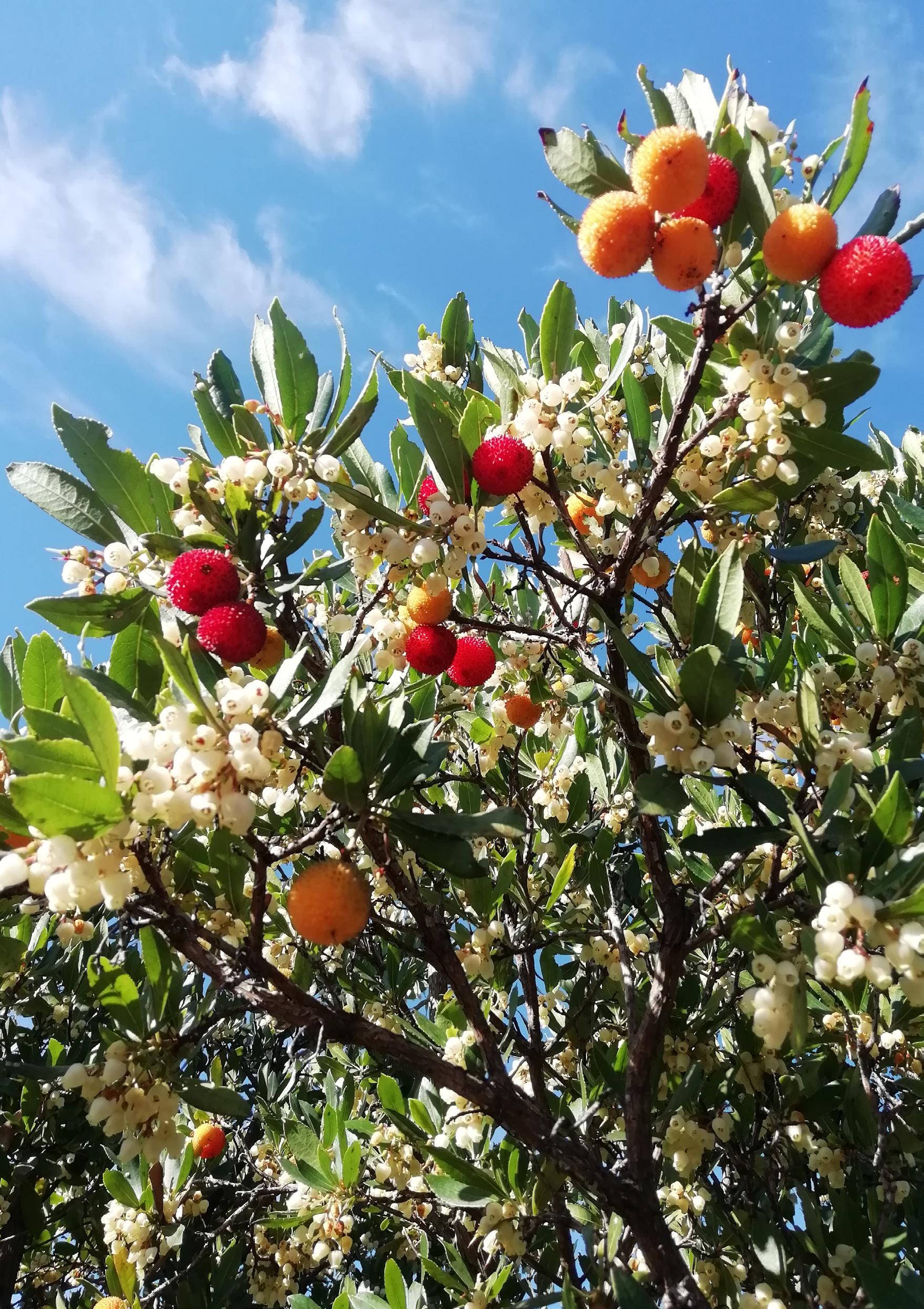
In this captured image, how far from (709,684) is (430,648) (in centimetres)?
62

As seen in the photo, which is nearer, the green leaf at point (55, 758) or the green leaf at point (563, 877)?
the green leaf at point (55, 758)

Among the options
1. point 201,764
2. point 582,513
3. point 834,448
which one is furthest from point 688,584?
point 201,764

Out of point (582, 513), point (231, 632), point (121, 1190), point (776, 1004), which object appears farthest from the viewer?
point (121, 1190)

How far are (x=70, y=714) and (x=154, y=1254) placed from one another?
97.7 inches

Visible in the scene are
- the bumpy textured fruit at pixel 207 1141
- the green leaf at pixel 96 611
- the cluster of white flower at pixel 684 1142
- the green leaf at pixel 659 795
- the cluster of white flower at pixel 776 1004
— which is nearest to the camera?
the cluster of white flower at pixel 776 1004

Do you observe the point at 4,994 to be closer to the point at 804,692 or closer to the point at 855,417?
the point at 804,692

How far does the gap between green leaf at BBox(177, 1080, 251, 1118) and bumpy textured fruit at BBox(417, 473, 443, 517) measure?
125 cm

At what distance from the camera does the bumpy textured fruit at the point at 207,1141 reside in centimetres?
326

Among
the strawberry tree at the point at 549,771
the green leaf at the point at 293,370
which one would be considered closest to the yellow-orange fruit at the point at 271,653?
the strawberry tree at the point at 549,771

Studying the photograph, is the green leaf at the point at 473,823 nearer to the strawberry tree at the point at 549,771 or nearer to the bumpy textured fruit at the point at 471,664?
the strawberry tree at the point at 549,771

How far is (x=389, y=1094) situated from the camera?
2604 mm

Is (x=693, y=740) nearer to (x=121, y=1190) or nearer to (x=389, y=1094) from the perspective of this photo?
(x=389, y=1094)

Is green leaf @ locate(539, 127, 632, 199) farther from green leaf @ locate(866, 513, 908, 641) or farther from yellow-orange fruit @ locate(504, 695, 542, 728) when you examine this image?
yellow-orange fruit @ locate(504, 695, 542, 728)

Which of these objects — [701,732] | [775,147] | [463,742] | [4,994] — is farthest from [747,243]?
[4,994]
